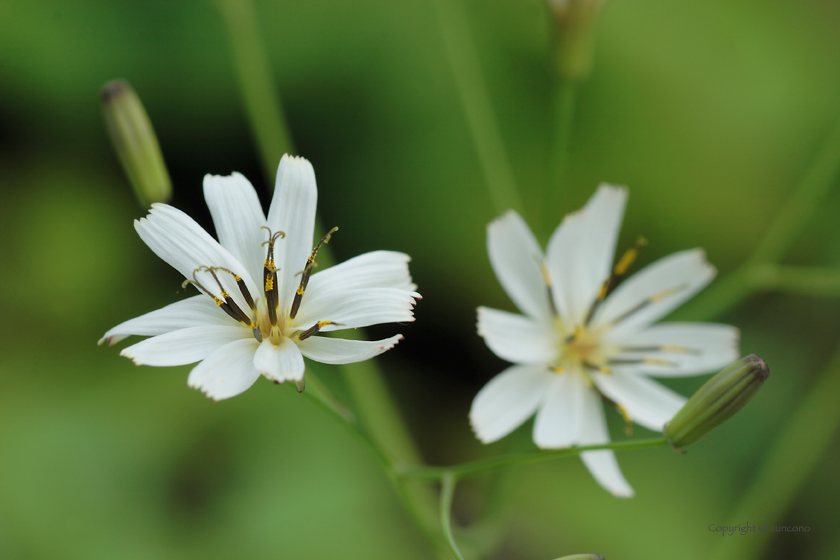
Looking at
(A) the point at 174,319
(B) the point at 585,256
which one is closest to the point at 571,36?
(B) the point at 585,256

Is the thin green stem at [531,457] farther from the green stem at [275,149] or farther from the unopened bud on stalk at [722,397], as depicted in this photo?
the green stem at [275,149]

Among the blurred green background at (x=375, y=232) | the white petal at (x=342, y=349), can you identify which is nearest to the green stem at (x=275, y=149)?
the blurred green background at (x=375, y=232)

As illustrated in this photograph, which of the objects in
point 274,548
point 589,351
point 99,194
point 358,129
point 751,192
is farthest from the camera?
point 751,192

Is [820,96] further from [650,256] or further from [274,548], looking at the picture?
[274,548]

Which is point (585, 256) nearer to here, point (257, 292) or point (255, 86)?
point (257, 292)

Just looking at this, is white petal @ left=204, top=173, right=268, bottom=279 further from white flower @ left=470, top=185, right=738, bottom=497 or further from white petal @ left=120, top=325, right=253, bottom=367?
white flower @ left=470, top=185, right=738, bottom=497

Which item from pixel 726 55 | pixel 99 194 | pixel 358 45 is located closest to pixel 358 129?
pixel 358 45

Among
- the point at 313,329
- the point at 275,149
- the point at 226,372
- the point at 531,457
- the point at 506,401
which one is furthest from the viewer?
the point at 275,149
